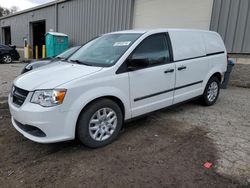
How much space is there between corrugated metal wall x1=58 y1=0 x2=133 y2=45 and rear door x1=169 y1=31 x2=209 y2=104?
752cm

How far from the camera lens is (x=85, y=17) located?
14.1 meters

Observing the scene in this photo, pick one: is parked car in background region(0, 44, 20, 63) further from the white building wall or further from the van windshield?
the van windshield

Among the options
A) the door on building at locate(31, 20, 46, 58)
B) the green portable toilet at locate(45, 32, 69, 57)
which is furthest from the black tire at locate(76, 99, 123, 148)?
the door on building at locate(31, 20, 46, 58)

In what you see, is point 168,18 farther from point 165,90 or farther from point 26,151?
point 26,151

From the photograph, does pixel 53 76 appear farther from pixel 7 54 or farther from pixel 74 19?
pixel 7 54

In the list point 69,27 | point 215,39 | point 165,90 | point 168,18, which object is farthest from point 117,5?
point 165,90

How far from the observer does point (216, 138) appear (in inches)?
138

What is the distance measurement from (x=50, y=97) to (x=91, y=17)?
478 inches

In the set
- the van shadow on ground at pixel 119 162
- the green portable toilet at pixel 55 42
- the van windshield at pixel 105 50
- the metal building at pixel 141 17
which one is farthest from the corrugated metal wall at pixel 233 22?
the green portable toilet at pixel 55 42

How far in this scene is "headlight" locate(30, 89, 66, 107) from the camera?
8.68ft

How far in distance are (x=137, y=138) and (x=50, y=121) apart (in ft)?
4.75

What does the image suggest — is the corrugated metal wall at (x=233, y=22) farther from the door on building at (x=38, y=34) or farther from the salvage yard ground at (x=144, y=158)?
the door on building at (x=38, y=34)

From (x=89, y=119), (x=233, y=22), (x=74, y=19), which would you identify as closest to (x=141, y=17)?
(x=233, y=22)

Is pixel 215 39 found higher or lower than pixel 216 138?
higher
